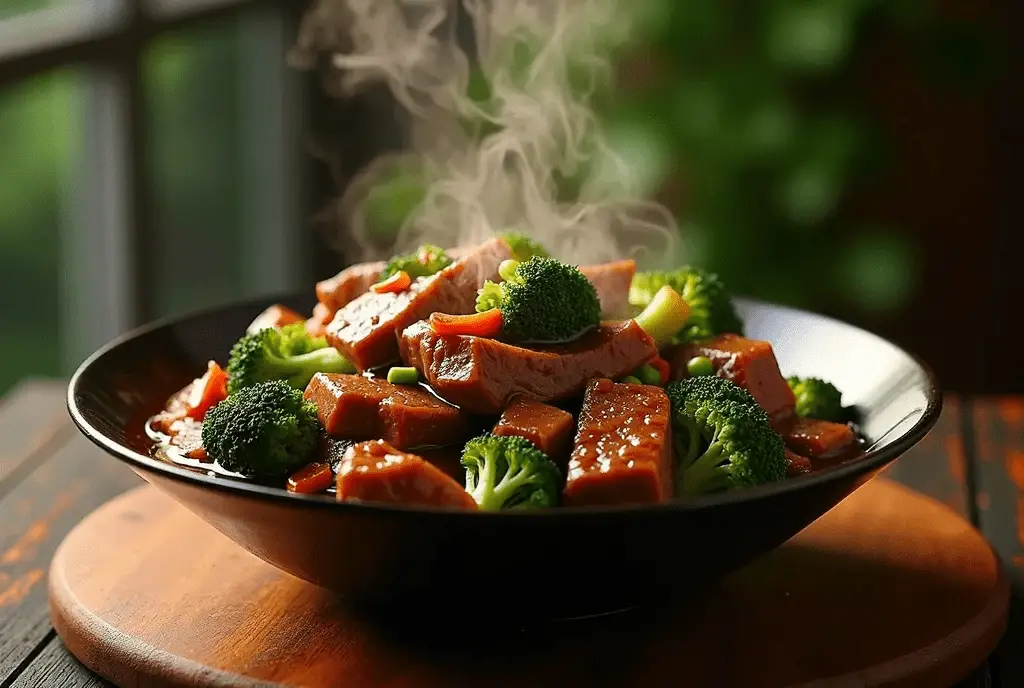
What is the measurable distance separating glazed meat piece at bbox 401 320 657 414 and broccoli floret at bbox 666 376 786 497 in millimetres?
143

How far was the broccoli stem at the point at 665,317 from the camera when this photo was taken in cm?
248

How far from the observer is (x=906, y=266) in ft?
17.4

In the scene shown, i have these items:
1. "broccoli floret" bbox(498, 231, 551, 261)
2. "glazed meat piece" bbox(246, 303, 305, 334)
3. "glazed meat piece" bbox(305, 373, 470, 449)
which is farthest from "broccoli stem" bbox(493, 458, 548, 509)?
"glazed meat piece" bbox(246, 303, 305, 334)

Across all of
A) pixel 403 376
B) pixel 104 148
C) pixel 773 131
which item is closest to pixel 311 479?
pixel 403 376

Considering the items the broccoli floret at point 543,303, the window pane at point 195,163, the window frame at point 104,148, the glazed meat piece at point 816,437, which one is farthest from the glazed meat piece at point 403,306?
the window pane at point 195,163

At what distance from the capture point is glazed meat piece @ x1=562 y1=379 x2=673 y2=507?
1819 mm

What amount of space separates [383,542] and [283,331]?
36.4 inches

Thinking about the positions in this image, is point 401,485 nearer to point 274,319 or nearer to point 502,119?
point 274,319

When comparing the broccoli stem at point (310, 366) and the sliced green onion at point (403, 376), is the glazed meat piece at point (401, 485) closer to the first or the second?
the sliced green onion at point (403, 376)

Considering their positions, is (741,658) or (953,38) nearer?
(741,658)

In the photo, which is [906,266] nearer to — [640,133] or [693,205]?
[693,205]

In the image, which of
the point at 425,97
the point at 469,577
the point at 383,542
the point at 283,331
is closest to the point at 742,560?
the point at 469,577

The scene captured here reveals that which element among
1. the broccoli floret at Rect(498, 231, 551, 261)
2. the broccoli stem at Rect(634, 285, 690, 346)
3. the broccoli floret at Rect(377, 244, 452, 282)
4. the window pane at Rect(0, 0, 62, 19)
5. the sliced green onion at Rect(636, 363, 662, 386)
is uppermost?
the window pane at Rect(0, 0, 62, 19)

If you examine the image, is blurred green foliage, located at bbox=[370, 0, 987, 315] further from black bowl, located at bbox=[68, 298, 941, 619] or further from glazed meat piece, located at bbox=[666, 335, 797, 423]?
black bowl, located at bbox=[68, 298, 941, 619]
